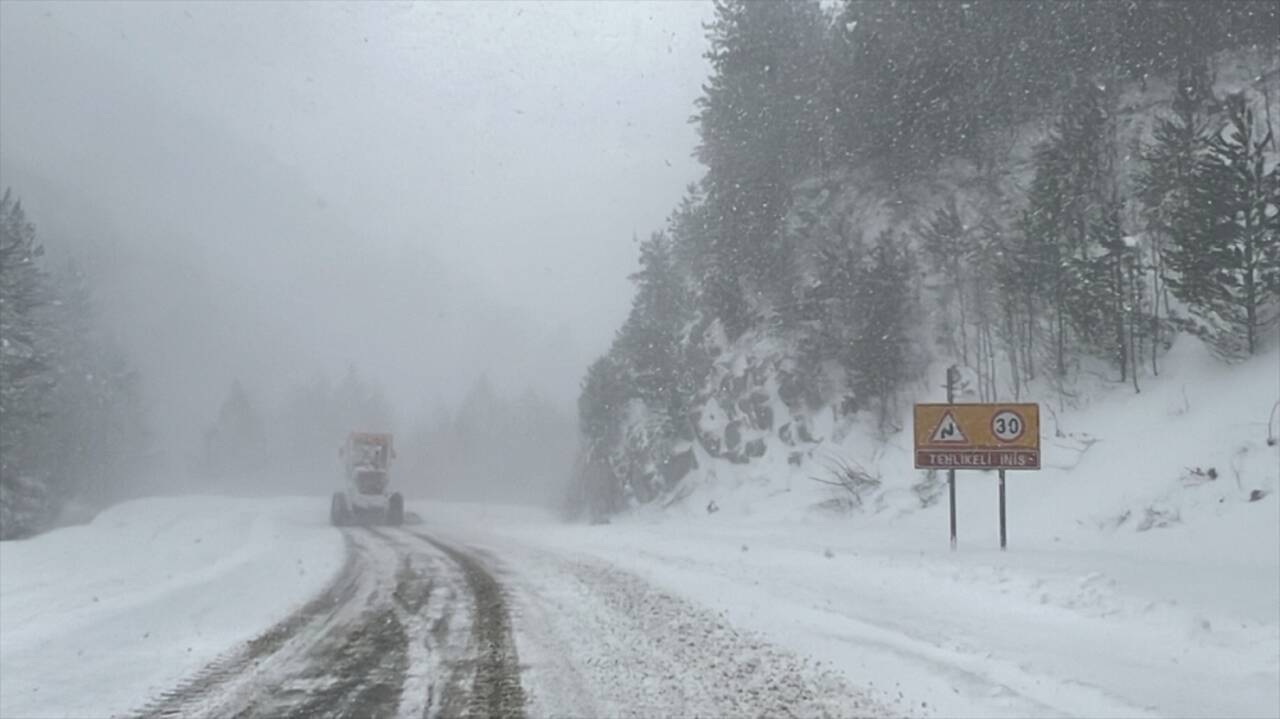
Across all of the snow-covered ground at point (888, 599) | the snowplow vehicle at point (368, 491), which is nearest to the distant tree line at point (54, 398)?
the snowplow vehicle at point (368, 491)

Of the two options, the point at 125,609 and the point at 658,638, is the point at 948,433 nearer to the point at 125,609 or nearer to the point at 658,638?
the point at 658,638

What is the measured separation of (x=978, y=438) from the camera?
1448cm

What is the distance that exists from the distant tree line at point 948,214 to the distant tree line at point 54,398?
2600 cm

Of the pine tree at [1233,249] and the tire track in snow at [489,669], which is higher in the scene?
the pine tree at [1233,249]

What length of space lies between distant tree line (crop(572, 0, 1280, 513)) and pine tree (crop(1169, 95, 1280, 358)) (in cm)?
5

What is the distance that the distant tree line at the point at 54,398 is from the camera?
111ft

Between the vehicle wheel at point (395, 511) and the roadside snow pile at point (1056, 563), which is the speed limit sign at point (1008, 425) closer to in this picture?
the roadside snow pile at point (1056, 563)

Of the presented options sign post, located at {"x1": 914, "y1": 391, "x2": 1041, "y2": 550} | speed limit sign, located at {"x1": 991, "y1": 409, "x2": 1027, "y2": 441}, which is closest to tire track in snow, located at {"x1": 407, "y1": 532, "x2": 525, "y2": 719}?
sign post, located at {"x1": 914, "y1": 391, "x2": 1041, "y2": 550}

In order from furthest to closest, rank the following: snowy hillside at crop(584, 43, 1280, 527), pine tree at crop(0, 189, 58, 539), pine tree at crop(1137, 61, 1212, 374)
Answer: pine tree at crop(0, 189, 58, 539)
pine tree at crop(1137, 61, 1212, 374)
snowy hillside at crop(584, 43, 1280, 527)

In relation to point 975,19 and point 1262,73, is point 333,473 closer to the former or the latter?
point 975,19

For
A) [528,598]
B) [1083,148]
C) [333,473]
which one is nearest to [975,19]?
[1083,148]

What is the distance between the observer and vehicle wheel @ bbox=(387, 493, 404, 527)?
114 feet

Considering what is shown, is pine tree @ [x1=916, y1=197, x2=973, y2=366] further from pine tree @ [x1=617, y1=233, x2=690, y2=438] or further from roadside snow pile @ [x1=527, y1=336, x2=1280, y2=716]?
pine tree @ [x1=617, y1=233, x2=690, y2=438]

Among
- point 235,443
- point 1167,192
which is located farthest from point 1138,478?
point 235,443
